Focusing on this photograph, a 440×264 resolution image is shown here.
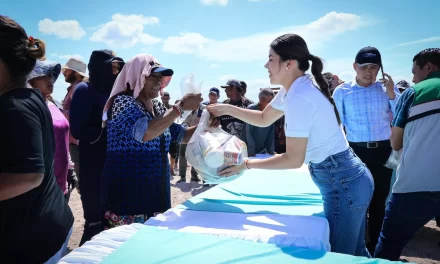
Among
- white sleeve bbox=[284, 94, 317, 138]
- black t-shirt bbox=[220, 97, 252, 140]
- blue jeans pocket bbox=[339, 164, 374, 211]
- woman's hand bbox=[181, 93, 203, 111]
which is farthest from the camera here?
black t-shirt bbox=[220, 97, 252, 140]

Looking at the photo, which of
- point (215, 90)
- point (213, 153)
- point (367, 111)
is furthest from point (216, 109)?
point (215, 90)

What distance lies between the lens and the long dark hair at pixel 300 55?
185 cm

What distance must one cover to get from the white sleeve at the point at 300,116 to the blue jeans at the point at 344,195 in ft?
0.89

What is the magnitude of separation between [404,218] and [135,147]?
1893 mm

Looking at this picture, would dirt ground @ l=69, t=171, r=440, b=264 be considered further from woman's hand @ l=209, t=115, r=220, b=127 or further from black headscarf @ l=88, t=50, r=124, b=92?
woman's hand @ l=209, t=115, r=220, b=127

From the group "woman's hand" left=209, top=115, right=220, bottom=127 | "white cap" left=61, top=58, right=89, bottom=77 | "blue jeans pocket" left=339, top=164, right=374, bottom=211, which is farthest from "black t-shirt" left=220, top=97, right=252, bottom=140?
"blue jeans pocket" left=339, top=164, right=374, bottom=211

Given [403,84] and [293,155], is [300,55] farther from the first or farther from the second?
[403,84]

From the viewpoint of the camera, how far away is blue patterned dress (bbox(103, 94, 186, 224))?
1.86 m

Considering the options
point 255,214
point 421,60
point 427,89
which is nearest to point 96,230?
point 255,214

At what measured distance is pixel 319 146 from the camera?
1.75m

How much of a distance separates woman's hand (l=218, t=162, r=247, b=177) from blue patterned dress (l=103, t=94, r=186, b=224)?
404 millimetres

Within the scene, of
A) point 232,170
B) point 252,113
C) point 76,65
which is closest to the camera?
point 232,170

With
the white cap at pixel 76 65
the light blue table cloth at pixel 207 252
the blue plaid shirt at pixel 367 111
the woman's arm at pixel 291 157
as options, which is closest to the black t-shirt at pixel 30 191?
the light blue table cloth at pixel 207 252

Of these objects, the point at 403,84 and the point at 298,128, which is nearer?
the point at 298,128
